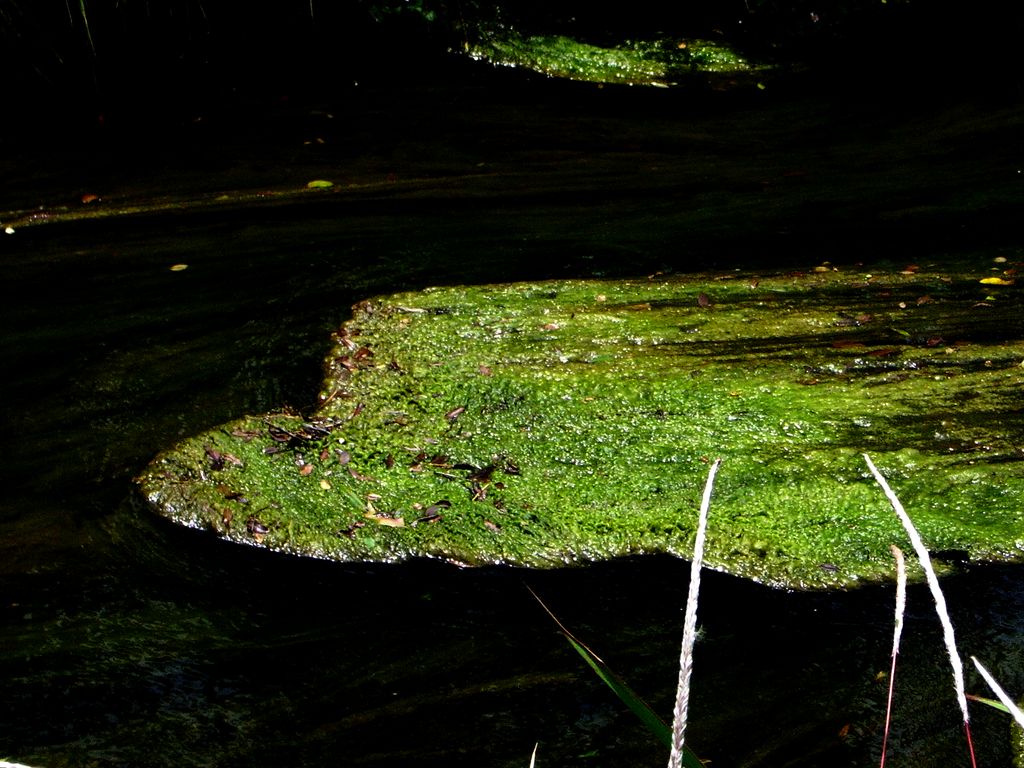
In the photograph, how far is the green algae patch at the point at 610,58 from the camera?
713 cm

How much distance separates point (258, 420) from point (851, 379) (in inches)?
69.2

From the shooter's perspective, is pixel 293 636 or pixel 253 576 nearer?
pixel 293 636

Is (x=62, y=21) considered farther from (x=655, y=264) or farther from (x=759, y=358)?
(x=759, y=358)

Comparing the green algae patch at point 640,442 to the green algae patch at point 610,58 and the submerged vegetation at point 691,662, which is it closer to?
the submerged vegetation at point 691,662

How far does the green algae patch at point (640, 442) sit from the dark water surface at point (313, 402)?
0.34 feet

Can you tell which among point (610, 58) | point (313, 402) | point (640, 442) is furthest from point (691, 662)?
point (610, 58)

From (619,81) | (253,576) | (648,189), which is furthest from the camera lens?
(619,81)

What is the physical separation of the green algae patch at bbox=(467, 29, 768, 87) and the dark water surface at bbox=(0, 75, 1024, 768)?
2.58 ft

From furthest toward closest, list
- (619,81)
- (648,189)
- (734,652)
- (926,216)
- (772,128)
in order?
(619,81)
(772,128)
(648,189)
(926,216)
(734,652)

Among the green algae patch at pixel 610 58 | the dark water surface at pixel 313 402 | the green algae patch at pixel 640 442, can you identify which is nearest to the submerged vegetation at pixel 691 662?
the dark water surface at pixel 313 402

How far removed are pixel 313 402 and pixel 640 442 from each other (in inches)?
41.3

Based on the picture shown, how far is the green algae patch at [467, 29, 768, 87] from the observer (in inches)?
281

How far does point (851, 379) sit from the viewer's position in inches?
119

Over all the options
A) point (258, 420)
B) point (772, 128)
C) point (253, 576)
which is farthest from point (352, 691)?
point (772, 128)
